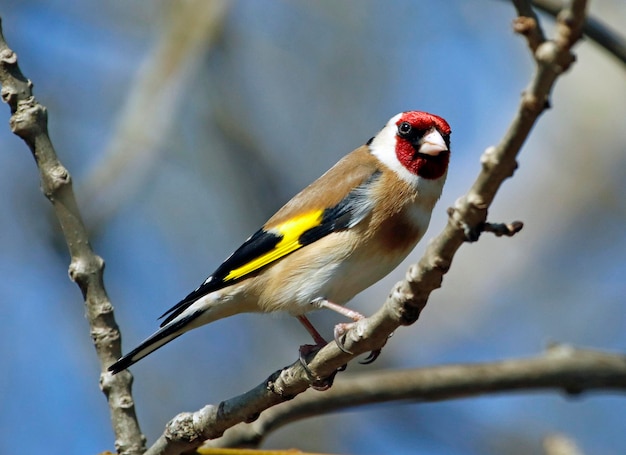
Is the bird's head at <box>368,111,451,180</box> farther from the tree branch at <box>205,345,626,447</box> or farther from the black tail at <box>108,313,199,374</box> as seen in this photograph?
the black tail at <box>108,313,199,374</box>

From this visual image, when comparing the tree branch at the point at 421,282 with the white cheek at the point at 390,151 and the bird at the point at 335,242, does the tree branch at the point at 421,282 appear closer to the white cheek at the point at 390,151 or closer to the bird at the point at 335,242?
the bird at the point at 335,242

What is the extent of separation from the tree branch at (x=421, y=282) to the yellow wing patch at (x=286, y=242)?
1304 mm

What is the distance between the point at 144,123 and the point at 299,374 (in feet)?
16.5

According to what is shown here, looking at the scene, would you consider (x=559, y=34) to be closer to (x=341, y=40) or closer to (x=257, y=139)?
(x=257, y=139)

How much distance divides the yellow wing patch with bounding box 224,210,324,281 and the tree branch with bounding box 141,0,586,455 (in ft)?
4.28

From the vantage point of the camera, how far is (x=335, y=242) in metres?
4.88

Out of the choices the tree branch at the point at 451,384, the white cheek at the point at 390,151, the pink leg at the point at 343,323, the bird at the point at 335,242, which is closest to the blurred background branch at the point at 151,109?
the bird at the point at 335,242

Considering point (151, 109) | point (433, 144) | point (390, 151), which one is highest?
point (151, 109)

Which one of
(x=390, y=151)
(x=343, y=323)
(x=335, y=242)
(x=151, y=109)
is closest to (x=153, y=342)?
(x=343, y=323)

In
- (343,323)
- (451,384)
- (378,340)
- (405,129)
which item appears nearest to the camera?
(378,340)

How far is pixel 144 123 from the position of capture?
8.21m

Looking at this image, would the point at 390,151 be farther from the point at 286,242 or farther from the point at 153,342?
the point at 153,342

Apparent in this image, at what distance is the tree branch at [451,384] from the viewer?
4578mm

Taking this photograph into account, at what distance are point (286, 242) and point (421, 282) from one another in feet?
7.71
